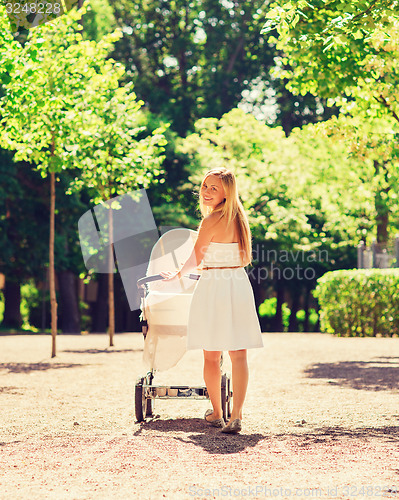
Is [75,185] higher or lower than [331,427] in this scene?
higher

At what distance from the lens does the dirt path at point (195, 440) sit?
4.51m

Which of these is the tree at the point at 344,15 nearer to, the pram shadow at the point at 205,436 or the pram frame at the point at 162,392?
the pram frame at the point at 162,392

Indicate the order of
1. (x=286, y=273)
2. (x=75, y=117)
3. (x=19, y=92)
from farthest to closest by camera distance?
1. (x=286, y=273)
2. (x=75, y=117)
3. (x=19, y=92)

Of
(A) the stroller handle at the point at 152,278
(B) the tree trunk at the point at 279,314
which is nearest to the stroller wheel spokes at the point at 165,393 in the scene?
(A) the stroller handle at the point at 152,278

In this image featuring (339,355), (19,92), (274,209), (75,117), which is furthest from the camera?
(274,209)

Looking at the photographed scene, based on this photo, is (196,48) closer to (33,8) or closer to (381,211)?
(381,211)

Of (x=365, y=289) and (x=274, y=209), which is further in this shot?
(x=274, y=209)

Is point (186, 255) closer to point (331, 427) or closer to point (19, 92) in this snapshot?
point (331, 427)

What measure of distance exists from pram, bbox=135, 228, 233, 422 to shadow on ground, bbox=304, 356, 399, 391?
316 cm

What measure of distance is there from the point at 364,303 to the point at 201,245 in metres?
15.6

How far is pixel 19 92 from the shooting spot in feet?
38.2

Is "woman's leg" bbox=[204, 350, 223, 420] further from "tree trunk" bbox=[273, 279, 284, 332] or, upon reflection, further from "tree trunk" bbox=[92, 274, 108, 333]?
"tree trunk" bbox=[273, 279, 284, 332]

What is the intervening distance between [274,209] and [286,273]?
763cm

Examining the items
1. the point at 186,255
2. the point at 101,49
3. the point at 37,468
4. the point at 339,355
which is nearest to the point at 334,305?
the point at 339,355
